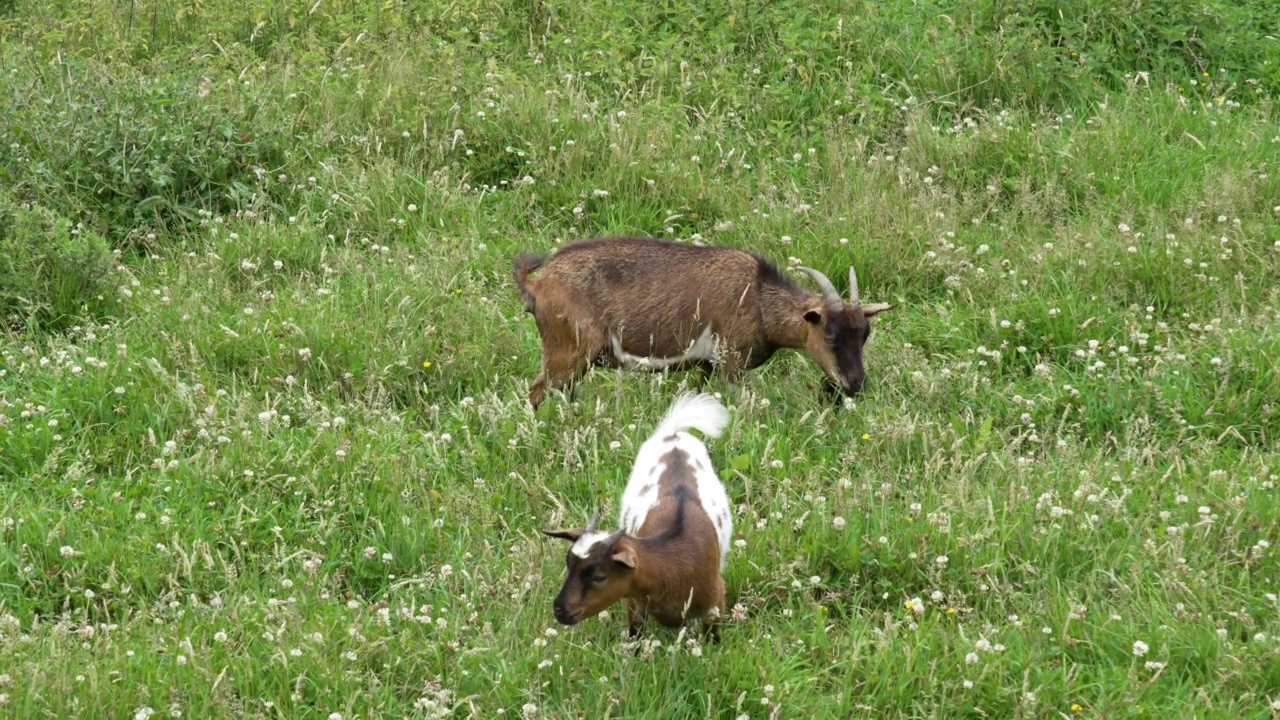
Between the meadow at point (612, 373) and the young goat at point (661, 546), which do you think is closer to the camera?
the young goat at point (661, 546)

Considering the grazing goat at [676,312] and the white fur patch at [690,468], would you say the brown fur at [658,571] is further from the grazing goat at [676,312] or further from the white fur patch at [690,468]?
the grazing goat at [676,312]

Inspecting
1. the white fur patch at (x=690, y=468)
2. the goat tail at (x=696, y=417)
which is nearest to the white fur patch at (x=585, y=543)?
the white fur patch at (x=690, y=468)

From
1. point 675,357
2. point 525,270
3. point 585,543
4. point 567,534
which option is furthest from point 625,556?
point 525,270

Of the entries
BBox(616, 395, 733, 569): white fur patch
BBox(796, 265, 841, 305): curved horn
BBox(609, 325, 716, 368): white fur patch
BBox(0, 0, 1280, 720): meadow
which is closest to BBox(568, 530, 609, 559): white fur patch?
BBox(0, 0, 1280, 720): meadow

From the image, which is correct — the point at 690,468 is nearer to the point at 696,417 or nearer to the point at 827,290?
the point at 696,417

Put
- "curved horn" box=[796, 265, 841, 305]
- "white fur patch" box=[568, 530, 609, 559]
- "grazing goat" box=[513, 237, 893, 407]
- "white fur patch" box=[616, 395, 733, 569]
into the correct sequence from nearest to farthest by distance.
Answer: "white fur patch" box=[568, 530, 609, 559], "white fur patch" box=[616, 395, 733, 569], "grazing goat" box=[513, 237, 893, 407], "curved horn" box=[796, 265, 841, 305]

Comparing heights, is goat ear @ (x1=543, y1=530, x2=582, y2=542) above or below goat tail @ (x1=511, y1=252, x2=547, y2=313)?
above

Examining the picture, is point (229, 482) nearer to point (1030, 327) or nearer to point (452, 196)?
point (452, 196)

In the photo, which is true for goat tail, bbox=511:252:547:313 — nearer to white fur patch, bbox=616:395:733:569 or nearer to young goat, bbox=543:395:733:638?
white fur patch, bbox=616:395:733:569

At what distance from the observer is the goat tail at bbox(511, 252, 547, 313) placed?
7881mm

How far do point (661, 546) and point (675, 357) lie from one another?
245 centimetres

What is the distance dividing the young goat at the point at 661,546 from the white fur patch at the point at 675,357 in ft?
3.77

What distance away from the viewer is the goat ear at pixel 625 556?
5379mm

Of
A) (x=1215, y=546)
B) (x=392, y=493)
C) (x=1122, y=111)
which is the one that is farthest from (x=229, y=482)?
(x=1122, y=111)
